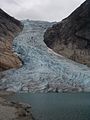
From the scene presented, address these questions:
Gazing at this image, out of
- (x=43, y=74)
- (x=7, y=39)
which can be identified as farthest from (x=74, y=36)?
(x=43, y=74)

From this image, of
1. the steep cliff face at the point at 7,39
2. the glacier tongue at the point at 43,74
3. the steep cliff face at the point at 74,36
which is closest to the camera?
the glacier tongue at the point at 43,74

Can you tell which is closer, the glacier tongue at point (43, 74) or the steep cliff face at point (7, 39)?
the glacier tongue at point (43, 74)

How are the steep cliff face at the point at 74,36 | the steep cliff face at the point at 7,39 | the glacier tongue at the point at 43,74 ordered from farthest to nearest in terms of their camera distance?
the steep cliff face at the point at 74,36
the steep cliff face at the point at 7,39
the glacier tongue at the point at 43,74

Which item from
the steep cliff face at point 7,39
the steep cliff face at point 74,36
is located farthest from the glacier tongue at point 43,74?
the steep cliff face at point 74,36

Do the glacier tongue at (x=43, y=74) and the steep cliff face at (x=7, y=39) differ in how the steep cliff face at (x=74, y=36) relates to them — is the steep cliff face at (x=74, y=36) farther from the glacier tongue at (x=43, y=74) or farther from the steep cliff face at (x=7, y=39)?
the steep cliff face at (x=7, y=39)

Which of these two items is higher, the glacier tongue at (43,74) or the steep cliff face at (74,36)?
the steep cliff face at (74,36)

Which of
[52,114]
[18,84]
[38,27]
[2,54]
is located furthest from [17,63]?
[52,114]
